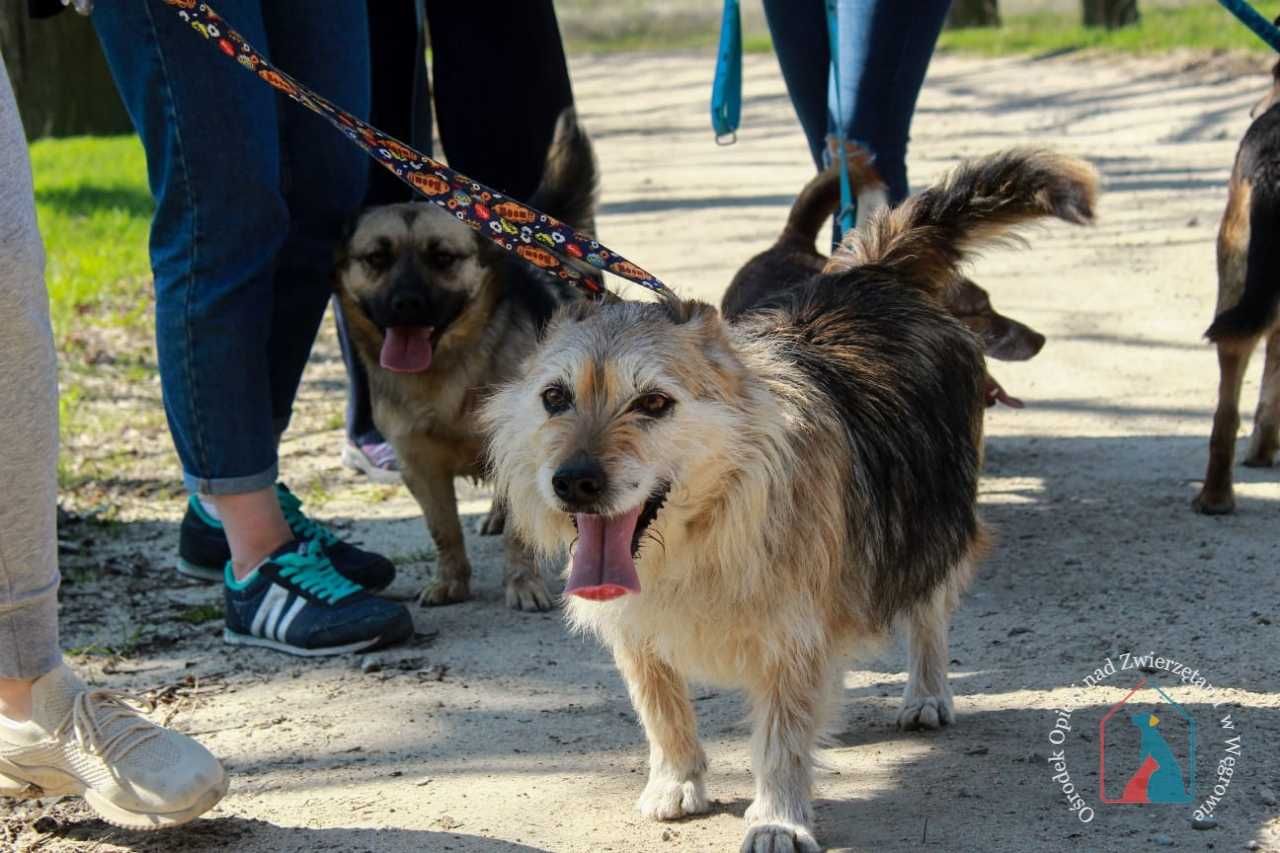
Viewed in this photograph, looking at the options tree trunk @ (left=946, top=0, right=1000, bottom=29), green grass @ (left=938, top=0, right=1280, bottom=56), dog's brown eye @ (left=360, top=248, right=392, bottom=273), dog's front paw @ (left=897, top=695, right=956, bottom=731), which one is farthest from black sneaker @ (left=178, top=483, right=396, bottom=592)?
tree trunk @ (left=946, top=0, right=1000, bottom=29)

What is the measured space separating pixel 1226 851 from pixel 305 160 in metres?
2.81

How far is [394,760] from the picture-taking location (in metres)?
3.36

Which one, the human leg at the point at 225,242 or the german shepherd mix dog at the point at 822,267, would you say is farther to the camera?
the german shepherd mix dog at the point at 822,267

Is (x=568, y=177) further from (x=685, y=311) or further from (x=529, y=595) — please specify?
(x=685, y=311)

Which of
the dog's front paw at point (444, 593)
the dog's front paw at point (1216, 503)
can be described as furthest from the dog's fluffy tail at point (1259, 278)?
the dog's front paw at point (444, 593)

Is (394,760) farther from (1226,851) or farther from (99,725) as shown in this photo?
(1226,851)

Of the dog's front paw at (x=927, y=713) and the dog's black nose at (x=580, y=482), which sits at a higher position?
the dog's black nose at (x=580, y=482)

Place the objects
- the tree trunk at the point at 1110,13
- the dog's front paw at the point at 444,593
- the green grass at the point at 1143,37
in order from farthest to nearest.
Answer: the tree trunk at the point at 1110,13 → the green grass at the point at 1143,37 → the dog's front paw at the point at 444,593

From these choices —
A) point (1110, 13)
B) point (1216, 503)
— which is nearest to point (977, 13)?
point (1110, 13)

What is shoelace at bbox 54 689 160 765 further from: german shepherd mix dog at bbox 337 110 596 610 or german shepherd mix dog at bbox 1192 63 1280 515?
german shepherd mix dog at bbox 1192 63 1280 515

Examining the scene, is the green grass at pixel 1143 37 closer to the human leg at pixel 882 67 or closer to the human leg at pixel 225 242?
the human leg at pixel 882 67

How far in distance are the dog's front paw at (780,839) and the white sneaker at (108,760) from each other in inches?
38.3

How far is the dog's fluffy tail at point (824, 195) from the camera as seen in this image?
469 cm

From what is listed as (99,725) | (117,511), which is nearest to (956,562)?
(99,725)
